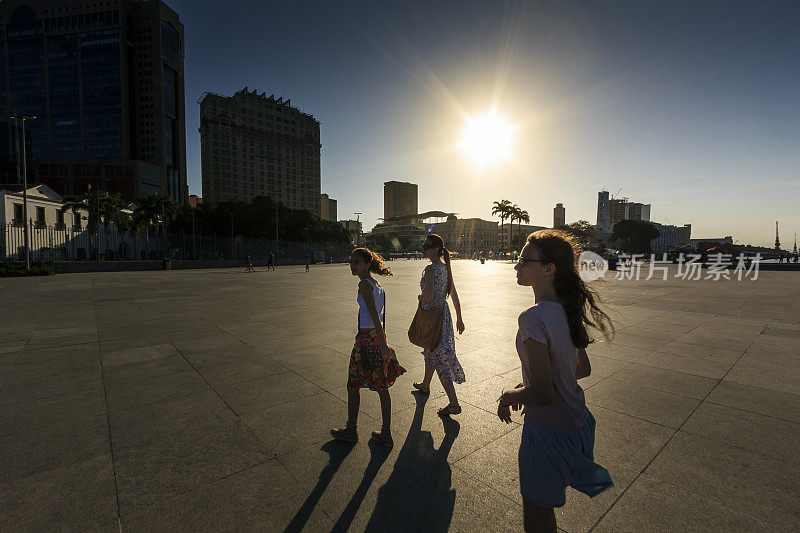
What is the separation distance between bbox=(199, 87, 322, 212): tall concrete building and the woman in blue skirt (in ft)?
416

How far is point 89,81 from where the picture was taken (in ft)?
359

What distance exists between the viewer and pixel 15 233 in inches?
966

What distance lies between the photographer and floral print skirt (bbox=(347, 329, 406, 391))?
3.08 metres

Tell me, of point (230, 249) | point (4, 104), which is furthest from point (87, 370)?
point (4, 104)

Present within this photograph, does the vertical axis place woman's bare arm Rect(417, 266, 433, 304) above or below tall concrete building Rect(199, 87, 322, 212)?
below

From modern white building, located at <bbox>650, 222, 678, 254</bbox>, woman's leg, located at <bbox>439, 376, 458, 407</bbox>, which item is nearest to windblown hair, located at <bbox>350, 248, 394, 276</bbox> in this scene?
woman's leg, located at <bbox>439, 376, 458, 407</bbox>

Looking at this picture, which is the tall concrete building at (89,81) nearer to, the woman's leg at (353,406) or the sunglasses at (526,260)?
the woman's leg at (353,406)

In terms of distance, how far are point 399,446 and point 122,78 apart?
5938 inches

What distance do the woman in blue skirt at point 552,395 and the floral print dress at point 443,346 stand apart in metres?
2.09

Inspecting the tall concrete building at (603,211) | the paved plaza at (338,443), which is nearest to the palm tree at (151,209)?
the paved plaza at (338,443)

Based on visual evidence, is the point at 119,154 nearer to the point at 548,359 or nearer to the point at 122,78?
the point at 122,78

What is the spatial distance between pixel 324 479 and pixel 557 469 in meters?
1.80

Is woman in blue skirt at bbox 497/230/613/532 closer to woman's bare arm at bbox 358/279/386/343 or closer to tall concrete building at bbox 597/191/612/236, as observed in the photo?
woman's bare arm at bbox 358/279/386/343

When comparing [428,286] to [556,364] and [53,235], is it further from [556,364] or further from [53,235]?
[53,235]
